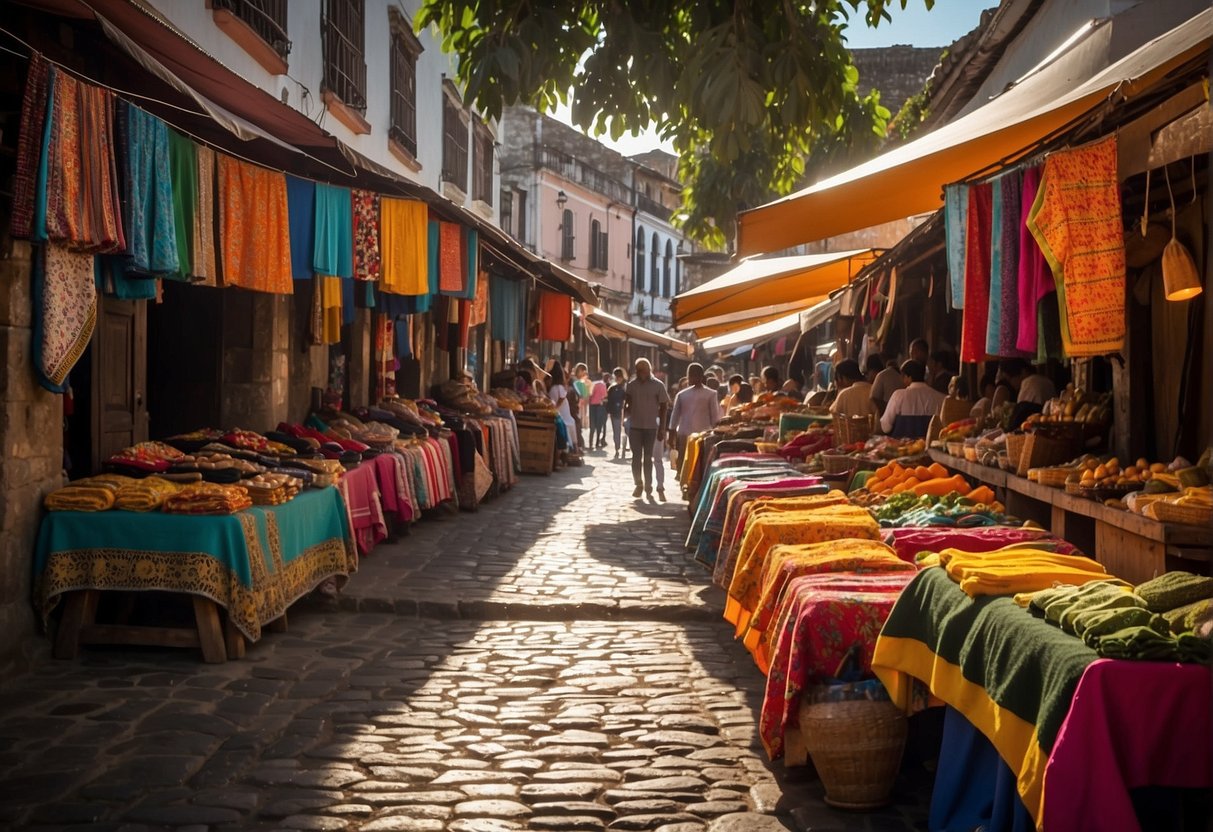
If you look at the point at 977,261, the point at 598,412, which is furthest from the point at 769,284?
the point at 598,412

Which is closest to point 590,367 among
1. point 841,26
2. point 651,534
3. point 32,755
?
point 651,534

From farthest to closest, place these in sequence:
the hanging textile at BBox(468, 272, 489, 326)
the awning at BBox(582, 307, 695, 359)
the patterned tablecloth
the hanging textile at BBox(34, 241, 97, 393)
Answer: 1. the awning at BBox(582, 307, 695, 359)
2. the hanging textile at BBox(468, 272, 489, 326)
3. the patterned tablecloth
4. the hanging textile at BBox(34, 241, 97, 393)

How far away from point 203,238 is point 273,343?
3.19 metres

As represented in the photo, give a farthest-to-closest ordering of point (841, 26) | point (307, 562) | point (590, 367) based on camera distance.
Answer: point (590, 367)
point (841, 26)
point (307, 562)

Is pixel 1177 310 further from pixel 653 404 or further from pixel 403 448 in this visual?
pixel 653 404

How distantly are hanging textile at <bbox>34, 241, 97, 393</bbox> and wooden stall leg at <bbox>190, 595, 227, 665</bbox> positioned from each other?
141 cm

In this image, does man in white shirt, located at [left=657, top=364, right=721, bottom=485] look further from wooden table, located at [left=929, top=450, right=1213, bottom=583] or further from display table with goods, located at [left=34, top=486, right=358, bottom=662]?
display table with goods, located at [left=34, top=486, right=358, bottom=662]

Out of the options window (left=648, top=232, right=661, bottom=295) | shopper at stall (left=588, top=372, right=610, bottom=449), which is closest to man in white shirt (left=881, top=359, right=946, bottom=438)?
shopper at stall (left=588, top=372, right=610, bottom=449)

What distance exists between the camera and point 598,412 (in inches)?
1128

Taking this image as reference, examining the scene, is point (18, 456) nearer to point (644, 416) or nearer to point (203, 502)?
point (203, 502)

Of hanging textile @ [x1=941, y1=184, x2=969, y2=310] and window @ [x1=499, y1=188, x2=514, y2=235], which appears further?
window @ [x1=499, y1=188, x2=514, y2=235]

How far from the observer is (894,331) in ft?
56.5

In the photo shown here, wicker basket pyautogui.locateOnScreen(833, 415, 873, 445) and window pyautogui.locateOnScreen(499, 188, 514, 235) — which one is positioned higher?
window pyautogui.locateOnScreen(499, 188, 514, 235)

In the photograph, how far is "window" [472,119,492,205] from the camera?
2222 cm
